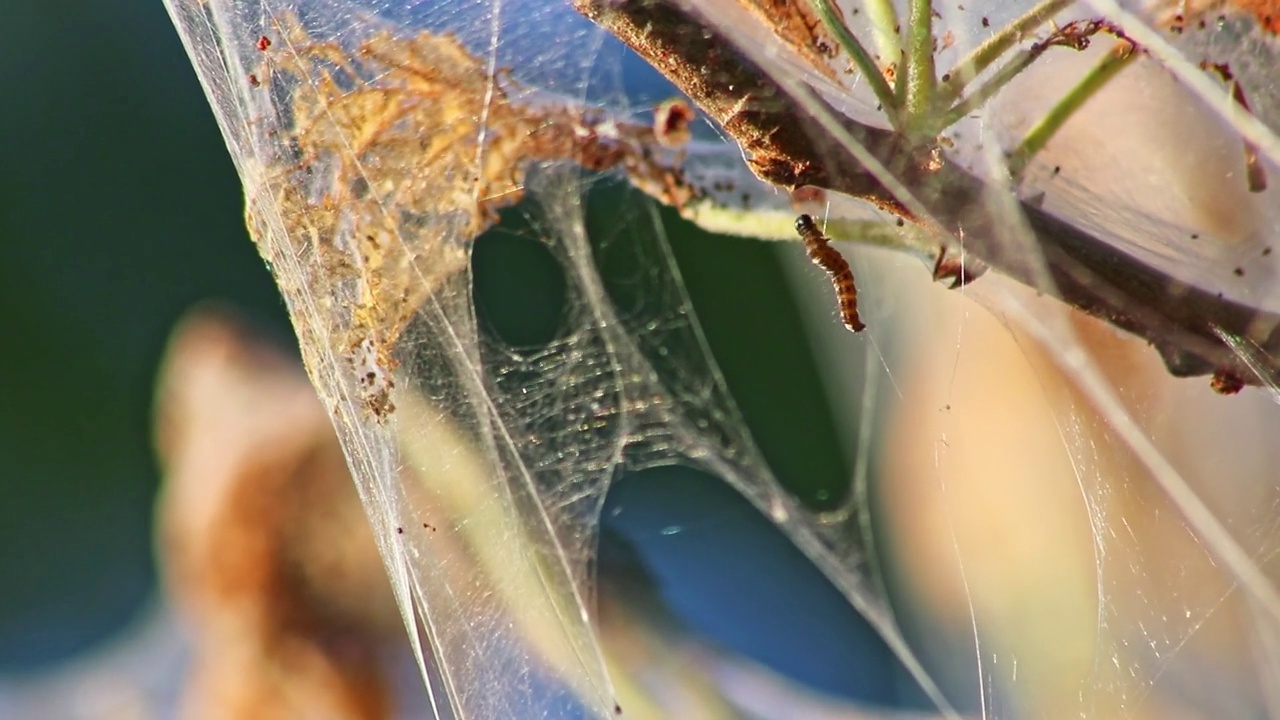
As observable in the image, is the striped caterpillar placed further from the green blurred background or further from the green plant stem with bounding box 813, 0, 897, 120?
the green blurred background

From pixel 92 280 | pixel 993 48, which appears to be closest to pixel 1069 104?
pixel 993 48

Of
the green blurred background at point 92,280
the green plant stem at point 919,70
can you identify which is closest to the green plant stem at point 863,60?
the green plant stem at point 919,70

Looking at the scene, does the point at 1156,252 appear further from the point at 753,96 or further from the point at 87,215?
the point at 87,215

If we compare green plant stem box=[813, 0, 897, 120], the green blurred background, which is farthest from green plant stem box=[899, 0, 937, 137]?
the green blurred background

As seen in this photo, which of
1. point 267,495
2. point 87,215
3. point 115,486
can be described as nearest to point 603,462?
point 267,495

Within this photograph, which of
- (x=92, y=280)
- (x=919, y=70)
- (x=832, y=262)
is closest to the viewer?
(x=919, y=70)

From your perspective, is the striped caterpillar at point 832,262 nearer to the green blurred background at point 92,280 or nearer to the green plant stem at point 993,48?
the green plant stem at point 993,48

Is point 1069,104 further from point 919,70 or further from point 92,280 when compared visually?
point 92,280
